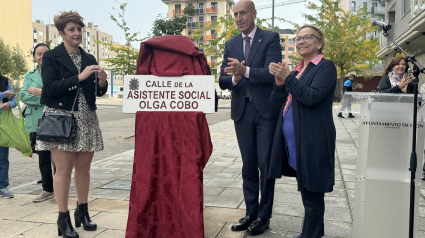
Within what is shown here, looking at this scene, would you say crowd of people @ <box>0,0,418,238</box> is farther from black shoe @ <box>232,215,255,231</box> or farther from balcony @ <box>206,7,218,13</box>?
balcony @ <box>206,7,218,13</box>

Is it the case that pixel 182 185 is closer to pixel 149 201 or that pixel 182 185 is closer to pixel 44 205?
pixel 149 201

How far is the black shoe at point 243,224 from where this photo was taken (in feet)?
11.3

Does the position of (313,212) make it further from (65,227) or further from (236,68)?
(65,227)

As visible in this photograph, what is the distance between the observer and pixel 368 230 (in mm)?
2750

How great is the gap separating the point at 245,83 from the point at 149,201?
4.40ft

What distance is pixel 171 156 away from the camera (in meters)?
3.02

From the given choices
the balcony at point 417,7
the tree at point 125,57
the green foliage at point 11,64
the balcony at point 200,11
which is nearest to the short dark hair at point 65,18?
the tree at point 125,57

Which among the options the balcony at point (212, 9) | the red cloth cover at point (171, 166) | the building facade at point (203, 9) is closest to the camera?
the red cloth cover at point (171, 166)

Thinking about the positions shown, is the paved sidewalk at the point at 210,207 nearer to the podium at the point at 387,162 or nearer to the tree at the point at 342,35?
the podium at the point at 387,162

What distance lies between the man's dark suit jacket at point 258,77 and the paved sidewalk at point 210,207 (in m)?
1.08

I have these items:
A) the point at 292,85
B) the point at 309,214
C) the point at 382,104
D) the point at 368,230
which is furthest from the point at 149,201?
the point at 382,104

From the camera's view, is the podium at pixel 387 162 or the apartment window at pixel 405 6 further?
the apartment window at pixel 405 6

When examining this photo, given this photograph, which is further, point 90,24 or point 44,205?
point 90,24

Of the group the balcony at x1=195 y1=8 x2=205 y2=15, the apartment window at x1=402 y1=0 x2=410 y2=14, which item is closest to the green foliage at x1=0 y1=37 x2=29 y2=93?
the apartment window at x1=402 y1=0 x2=410 y2=14
